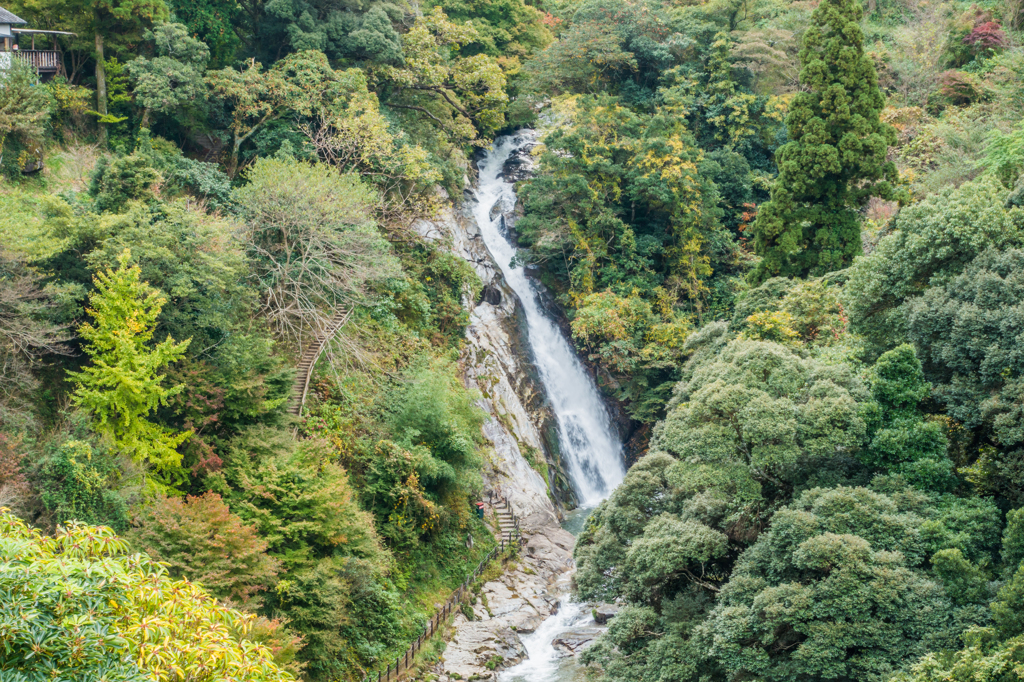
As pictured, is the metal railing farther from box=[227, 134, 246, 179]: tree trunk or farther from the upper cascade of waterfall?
the upper cascade of waterfall

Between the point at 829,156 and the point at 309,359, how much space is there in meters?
19.2

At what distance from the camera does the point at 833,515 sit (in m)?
15.7

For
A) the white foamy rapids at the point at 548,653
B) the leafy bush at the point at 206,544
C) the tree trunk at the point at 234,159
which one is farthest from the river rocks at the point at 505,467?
the tree trunk at the point at 234,159

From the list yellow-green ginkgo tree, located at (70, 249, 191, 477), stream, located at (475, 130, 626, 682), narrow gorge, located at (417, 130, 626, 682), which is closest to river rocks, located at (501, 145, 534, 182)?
narrow gorge, located at (417, 130, 626, 682)

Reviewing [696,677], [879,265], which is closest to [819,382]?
[879,265]

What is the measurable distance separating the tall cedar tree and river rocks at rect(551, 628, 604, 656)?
49.0ft

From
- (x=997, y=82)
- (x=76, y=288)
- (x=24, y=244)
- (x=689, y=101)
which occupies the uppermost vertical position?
(x=689, y=101)

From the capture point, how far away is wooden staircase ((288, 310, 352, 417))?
75.2 feet

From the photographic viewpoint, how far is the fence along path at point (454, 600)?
19.7 m

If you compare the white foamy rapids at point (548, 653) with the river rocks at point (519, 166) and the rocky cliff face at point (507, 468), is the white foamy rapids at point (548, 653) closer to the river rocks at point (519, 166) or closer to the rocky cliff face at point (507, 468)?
the rocky cliff face at point (507, 468)

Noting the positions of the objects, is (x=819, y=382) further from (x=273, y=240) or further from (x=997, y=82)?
(x=997, y=82)

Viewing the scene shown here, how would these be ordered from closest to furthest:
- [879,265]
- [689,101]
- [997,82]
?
[879,265]
[997,82]
[689,101]

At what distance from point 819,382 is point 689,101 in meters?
25.4

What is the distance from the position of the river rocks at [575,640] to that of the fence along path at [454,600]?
312 cm
